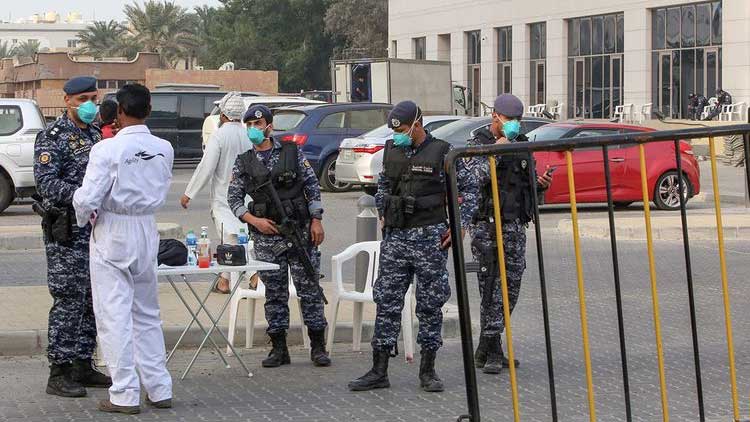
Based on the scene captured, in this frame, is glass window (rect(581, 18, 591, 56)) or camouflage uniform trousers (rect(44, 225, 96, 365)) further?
glass window (rect(581, 18, 591, 56))

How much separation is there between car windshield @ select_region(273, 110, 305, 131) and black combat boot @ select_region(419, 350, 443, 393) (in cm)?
1598

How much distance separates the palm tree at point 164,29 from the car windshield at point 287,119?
70.5m

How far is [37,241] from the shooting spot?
599 inches

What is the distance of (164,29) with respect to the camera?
9569cm

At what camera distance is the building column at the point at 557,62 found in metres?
52.0

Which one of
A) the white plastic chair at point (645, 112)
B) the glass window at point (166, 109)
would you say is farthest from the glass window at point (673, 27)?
the glass window at point (166, 109)

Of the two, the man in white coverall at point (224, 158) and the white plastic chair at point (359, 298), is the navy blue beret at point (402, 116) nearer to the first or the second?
the white plastic chair at point (359, 298)

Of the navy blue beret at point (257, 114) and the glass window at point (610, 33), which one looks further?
the glass window at point (610, 33)

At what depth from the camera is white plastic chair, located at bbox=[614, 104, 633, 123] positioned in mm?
46588

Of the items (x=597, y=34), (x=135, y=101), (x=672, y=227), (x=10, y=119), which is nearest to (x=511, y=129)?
(x=135, y=101)

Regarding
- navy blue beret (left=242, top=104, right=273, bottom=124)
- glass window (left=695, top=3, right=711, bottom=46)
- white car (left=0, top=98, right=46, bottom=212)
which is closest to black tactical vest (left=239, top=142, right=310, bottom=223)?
navy blue beret (left=242, top=104, right=273, bottom=124)

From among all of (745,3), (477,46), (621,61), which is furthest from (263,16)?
(745,3)

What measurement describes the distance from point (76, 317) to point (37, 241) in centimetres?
786

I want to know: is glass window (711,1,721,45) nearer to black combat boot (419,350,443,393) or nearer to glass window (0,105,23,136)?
glass window (0,105,23,136)
